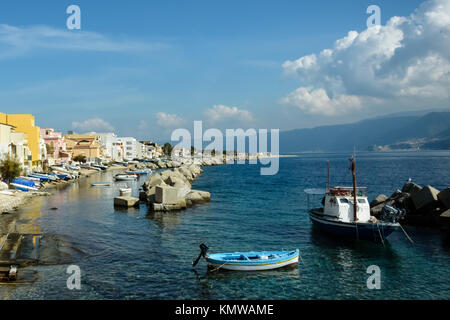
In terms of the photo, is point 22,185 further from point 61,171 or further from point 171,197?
point 61,171

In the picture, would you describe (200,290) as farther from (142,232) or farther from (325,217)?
(325,217)

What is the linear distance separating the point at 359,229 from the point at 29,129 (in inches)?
3020

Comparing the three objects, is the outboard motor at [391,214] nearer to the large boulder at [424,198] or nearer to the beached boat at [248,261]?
the large boulder at [424,198]

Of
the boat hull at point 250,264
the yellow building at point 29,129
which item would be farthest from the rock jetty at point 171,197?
the yellow building at point 29,129

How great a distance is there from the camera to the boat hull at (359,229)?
27344 millimetres

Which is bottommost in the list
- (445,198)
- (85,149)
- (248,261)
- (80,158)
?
(248,261)

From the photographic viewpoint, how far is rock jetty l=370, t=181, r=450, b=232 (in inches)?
1267

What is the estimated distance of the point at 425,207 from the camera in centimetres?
3481

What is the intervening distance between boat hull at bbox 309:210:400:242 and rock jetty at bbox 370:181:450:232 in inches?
257

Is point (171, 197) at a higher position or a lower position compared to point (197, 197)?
higher

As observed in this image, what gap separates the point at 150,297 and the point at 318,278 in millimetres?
9065

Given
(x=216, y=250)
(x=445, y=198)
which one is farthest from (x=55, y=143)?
(x=445, y=198)

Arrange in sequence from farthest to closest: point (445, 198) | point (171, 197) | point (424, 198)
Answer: point (171, 197), point (424, 198), point (445, 198)

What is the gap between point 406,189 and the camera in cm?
4206
